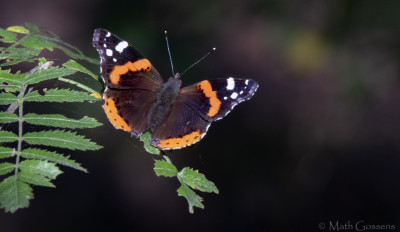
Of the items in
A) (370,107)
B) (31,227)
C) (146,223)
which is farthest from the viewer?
(370,107)

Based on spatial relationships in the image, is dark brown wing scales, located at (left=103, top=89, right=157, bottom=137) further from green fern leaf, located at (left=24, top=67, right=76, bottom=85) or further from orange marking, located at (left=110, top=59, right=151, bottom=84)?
green fern leaf, located at (left=24, top=67, right=76, bottom=85)

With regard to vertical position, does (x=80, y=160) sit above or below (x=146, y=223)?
above

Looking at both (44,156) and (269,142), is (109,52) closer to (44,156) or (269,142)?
(44,156)

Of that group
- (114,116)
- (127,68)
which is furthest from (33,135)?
(127,68)

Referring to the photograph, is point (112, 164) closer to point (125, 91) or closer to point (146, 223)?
point (146, 223)

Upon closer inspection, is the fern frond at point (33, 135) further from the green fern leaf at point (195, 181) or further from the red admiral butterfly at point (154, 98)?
the green fern leaf at point (195, 181)

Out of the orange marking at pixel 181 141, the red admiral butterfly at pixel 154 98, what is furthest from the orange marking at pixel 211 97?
the orange marking at pixel 181 141

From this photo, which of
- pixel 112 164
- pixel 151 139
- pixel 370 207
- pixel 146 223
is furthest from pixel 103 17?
pixel 370 207
